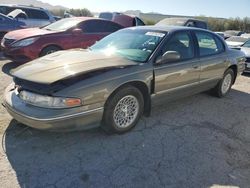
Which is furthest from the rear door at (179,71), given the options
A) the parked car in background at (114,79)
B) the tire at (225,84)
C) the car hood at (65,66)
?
the tire at (225,84)

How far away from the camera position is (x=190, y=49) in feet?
16.2

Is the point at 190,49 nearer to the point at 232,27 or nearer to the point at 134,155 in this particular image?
the point at 134,155

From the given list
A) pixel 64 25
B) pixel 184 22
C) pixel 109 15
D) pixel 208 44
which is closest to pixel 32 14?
pixel 109 15

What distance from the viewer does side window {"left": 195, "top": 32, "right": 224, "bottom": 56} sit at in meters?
5.21

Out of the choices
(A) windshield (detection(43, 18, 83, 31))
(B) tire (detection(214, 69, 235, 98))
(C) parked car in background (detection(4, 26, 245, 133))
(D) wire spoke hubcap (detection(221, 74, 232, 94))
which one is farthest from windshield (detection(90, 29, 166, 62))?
(A) windshield (detection(43, 18, 83, 31))

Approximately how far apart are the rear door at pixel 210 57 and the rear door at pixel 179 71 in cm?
25

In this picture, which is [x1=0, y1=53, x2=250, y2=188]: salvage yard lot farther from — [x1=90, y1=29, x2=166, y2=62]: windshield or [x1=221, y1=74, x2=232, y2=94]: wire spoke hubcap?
[x1=221, y1=74, x2=232, y2=94]: wire spoke hubcap

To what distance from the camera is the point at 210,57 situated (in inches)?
211

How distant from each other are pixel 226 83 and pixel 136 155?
3.65 metres

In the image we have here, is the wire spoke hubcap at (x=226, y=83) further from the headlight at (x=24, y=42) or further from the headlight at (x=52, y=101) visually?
the headlight at (x=24, y=42)

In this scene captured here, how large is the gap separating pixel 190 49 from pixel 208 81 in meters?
0.93

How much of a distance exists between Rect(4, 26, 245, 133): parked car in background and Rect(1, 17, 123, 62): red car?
284cm

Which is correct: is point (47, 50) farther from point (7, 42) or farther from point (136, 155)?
point (136, 155)

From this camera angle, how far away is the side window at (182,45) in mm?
4516
